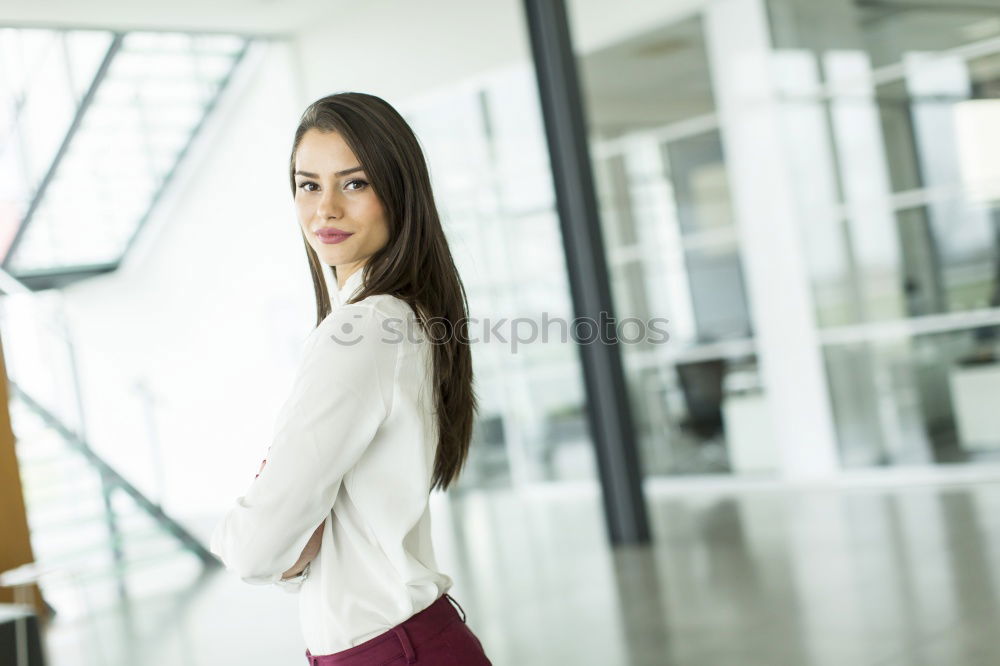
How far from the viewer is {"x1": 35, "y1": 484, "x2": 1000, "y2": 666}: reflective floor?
3537mm

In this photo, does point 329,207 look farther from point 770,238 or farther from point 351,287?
point 770,238

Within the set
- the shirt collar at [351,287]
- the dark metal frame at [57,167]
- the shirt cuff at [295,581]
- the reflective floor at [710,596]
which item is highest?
the dark metal frame at [57,167]

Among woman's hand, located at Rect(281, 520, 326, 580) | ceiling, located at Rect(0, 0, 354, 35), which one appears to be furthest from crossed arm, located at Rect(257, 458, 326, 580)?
ceiling, located at Rect(0, 0, 354, 35)

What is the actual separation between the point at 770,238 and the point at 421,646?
19.9 feet

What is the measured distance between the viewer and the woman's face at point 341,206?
1.35 metres

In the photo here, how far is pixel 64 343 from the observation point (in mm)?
4027

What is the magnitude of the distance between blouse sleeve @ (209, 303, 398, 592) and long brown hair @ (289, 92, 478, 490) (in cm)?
11

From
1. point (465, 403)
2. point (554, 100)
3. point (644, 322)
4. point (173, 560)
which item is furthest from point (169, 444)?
point (465, 403)

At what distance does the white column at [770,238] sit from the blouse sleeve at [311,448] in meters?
6.01

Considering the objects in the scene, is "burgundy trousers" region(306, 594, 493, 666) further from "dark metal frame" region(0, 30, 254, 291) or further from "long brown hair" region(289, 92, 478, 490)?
"dark metal frame" region(0, 30, 254, 291)

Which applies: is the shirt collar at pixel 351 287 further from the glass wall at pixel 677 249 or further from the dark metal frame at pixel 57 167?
the glass wall at pixel 677 249

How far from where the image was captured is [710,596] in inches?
170

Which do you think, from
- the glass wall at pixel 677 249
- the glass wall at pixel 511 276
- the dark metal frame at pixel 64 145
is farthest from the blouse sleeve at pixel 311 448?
the glass wall at pixel 511 276

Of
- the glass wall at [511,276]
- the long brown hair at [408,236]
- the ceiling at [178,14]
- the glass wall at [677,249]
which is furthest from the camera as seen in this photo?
the glass wall at [511,276]
